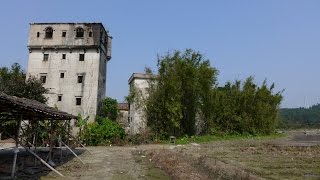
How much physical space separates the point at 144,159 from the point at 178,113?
48.4 feet

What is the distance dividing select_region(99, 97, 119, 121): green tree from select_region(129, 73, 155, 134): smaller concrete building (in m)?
2.01

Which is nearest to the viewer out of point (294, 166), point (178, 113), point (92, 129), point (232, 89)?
point (294, 166)

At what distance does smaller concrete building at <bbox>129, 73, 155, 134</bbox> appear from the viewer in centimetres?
3606

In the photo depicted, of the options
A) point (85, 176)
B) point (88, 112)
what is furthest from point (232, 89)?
point (85, 176)

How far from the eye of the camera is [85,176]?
45.8 feet

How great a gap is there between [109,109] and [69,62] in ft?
19.3

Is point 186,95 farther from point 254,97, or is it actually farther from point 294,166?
point 294,166

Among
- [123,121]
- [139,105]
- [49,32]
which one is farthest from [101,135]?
[123,121]

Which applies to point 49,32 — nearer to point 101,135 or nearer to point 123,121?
point 101,135

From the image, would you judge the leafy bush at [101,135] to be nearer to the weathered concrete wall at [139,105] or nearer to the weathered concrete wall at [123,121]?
the weathered concrete wall at [139,105]

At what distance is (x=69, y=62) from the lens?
39250 mm

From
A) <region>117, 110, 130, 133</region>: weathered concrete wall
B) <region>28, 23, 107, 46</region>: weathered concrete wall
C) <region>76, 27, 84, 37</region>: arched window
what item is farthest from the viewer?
<region>76, 27, 84, 37</region>: arched window

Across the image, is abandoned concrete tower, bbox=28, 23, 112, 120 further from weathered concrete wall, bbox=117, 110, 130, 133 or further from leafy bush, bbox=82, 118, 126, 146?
leafy bush, bbox=82, 118, 126, 146

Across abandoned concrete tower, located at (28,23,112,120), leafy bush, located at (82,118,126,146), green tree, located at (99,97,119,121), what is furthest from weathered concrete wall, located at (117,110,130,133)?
leafy bush, located at (82,118,126,146)
